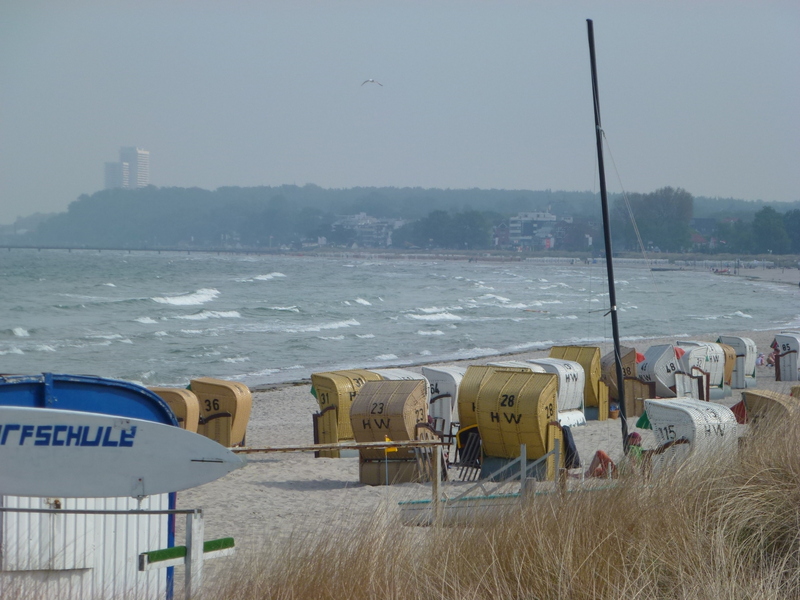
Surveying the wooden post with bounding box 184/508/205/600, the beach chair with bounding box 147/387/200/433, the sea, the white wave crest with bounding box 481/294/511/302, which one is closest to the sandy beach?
the wooden post with bounding box 184/508/205/600

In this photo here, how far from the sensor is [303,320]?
174 ft

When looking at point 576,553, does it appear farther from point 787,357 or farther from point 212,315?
point 212,315

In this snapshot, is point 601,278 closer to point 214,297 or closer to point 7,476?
point 214,297

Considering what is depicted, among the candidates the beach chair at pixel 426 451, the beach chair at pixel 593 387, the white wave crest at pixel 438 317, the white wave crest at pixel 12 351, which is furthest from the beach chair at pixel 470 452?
the white wave crest at pixel 438 317

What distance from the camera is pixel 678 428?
33.4 feet

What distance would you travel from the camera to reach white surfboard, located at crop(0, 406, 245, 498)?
4473 mm

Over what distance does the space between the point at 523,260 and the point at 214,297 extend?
119m

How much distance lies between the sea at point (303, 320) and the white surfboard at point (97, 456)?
15.5 metres

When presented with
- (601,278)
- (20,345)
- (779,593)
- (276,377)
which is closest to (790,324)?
(276,377)

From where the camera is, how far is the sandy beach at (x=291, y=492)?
7.44m

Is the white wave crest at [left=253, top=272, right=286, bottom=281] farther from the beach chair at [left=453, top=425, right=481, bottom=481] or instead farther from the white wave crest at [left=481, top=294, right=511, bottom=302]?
the beach chair at [left=453, top=425, right=481, bottom=481]

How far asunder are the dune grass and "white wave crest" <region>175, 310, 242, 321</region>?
4800 centimetres

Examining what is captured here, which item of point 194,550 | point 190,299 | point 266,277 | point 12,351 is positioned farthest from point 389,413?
point 266,277

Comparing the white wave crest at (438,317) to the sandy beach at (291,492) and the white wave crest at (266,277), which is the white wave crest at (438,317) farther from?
the white wave crest at (266,277)
